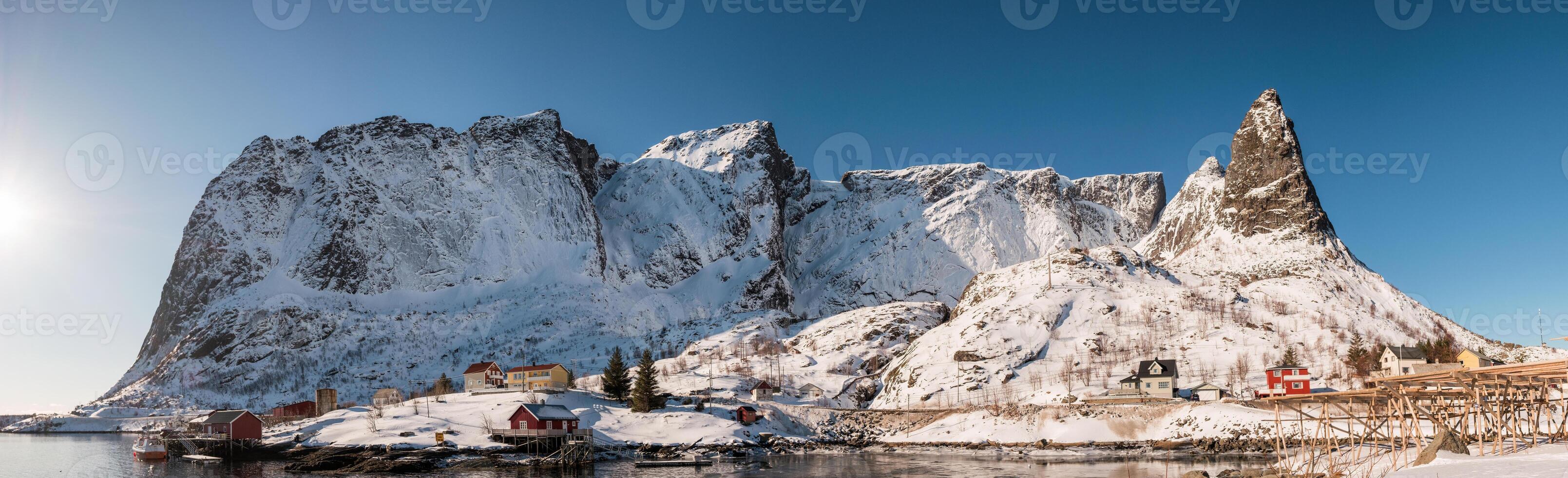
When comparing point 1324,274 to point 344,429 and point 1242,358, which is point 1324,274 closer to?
point 1242,358

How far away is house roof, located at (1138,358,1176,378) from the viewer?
102 m

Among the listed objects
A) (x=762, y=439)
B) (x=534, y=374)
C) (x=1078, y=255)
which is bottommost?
(x=762, y=439)

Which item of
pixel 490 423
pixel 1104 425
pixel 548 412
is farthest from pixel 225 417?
pixel 1104 425

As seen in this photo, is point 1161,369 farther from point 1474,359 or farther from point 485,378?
point 485,378

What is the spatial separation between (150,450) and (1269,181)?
172 meters

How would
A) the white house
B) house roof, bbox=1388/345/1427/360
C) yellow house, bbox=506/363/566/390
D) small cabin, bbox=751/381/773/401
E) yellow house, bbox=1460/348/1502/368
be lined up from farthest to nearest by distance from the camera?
small cabin, bbox=751/381/773/401
yellow house, bbox=506/363/566/390
house roof, bbox=1388/345/1427/360
the white house
yellow house, bbox=1460/348/1502/368

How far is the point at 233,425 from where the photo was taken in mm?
91500

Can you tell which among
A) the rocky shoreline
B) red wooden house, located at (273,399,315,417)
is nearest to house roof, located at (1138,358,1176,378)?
the rocky shoreline

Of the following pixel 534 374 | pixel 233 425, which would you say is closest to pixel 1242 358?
pixel 534 374

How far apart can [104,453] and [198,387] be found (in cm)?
9013

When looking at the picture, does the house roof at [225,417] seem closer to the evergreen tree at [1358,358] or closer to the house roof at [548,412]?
the house roof at [548,412]

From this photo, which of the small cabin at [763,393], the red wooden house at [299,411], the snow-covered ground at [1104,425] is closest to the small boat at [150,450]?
the red wooden house at [299,411]

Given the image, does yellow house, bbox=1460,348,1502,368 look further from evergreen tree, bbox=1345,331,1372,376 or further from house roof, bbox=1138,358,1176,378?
house roof, bbox=1138,358,1176,378

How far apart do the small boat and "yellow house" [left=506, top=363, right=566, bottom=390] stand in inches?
1406
